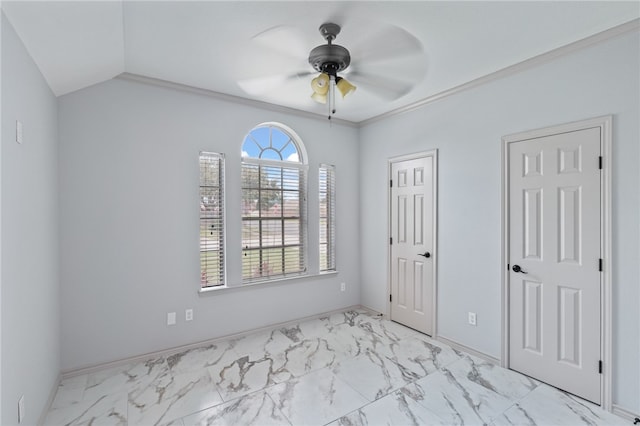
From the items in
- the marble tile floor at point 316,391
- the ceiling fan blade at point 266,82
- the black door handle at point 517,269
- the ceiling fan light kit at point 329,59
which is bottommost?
the marble tile floor at point 316,391

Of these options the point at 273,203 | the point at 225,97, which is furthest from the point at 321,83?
the point at 273,203

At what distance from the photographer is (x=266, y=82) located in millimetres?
2992

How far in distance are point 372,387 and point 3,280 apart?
8.01 ft

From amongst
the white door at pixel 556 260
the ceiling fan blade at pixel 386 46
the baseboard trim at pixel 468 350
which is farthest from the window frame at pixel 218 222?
the white door at pixel 556 260

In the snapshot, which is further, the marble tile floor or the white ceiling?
the marble tile floor

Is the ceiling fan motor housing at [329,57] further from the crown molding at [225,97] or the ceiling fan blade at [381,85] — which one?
the crown molding at [225,97]

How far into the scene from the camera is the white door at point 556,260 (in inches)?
90.4

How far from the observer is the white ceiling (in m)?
1.86

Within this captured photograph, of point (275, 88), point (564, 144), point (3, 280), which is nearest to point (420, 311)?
point (564, 144)

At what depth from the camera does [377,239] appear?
13.8ft

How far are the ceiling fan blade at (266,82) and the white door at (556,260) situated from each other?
2.07 m

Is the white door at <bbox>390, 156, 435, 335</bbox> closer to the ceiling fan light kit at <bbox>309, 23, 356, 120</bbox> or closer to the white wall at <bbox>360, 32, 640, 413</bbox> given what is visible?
the white wall at <bbox>360, 32, 640, 413</bbox>

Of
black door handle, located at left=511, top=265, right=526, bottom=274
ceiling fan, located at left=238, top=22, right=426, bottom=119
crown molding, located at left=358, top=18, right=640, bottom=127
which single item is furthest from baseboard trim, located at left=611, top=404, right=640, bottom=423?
ceiling fan, located at left=238, top=22, right=426, bottom=119

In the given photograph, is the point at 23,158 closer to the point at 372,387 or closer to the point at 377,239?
the point at 372,387
